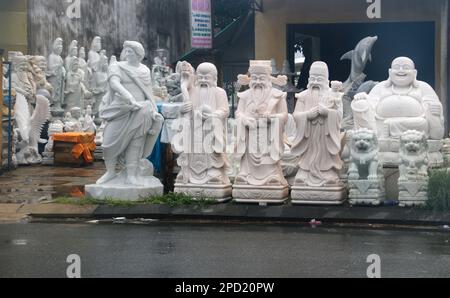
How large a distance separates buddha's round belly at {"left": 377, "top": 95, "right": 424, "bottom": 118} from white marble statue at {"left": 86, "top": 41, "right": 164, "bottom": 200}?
3452 millimetres

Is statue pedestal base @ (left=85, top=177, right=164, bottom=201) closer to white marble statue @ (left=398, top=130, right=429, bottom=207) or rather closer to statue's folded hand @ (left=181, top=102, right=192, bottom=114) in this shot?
statue's folded hand @ (left=181, top=102, right=192, bottom=114)

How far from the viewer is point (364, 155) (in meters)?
13.1

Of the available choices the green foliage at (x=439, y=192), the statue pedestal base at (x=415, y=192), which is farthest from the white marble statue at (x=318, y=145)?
the green foliage at (x=439, y=192)

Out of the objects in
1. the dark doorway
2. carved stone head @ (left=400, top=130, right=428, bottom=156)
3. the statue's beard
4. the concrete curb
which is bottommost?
the concrete curb

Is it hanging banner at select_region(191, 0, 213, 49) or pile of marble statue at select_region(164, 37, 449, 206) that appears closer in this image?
pile of marble statue at select_region(164, 37, 449, 206)

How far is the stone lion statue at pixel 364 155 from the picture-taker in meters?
13.1

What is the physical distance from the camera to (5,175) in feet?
60.9

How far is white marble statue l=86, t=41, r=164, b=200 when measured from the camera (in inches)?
556

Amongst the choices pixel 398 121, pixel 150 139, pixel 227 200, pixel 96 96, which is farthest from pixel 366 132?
pixel 96 96

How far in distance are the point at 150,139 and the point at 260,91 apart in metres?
1.90

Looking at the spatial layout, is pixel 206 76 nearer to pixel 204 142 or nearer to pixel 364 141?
pixel 204 142

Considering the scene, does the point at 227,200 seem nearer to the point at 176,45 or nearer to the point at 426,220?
the point at 426,220

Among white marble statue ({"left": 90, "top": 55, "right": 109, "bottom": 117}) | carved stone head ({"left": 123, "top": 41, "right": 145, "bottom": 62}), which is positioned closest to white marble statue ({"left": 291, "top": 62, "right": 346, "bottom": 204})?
carved stone head ({"left": 123, "top": 41, "right": 145, "bottom": 62})

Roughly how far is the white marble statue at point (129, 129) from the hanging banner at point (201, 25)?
11530 millimetres
